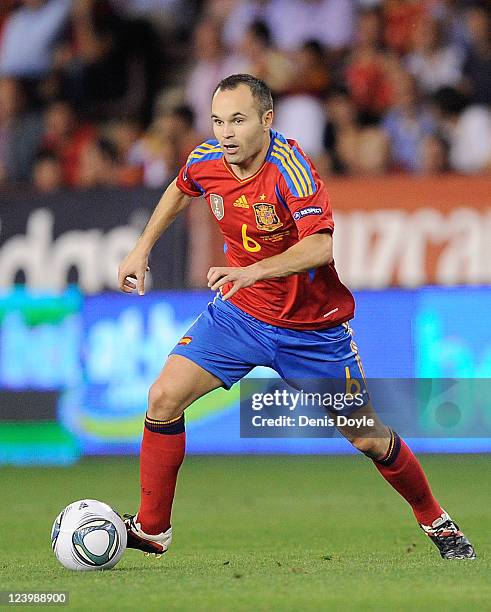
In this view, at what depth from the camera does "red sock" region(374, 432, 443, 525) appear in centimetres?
636

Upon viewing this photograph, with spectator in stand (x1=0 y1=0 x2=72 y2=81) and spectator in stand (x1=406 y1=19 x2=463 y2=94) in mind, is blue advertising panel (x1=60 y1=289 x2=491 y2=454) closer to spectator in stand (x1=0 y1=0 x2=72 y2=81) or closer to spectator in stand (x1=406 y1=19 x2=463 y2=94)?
spectator in stand (x1=406 y1=19 x2=463 y2=94)

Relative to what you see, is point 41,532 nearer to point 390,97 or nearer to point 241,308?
point 241,308

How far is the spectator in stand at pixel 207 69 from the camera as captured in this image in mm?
14133

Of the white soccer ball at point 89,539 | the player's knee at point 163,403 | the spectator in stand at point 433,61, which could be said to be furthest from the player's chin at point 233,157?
the spectator in stand at point 433,61

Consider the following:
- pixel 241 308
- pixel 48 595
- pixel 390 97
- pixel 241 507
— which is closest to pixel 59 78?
pixel 390 97

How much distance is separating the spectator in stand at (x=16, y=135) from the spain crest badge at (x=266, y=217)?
27.9ft

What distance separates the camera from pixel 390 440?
6.34 m

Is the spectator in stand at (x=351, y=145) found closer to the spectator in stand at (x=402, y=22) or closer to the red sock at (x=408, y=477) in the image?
the spectator in stand at (x=402, y=22)

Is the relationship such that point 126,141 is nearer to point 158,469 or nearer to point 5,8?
point 5,8

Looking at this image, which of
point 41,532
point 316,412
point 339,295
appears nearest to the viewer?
A: point 339,295

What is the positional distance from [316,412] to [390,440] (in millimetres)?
4143

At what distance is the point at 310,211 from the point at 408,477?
53.6 inches

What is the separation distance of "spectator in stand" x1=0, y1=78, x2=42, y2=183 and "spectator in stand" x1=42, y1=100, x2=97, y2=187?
0.50ft

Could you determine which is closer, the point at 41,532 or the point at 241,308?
the point at 241,308
